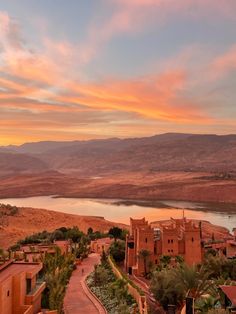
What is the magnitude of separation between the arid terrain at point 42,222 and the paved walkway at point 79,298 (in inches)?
974

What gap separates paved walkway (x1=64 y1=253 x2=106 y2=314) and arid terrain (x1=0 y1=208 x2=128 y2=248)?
24.7m

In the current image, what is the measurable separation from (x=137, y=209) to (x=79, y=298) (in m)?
57.6

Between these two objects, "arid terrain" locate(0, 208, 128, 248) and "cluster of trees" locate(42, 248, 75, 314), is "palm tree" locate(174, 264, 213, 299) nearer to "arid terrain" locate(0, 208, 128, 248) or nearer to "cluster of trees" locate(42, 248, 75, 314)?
"cluster of trees" locate(42, 248, 75, 314)

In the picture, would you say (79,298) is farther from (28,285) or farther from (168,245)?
(168,245)

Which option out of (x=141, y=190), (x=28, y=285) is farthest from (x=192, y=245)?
(x=141, y=190)

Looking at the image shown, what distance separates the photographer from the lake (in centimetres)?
6769

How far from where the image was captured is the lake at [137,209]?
222 ft

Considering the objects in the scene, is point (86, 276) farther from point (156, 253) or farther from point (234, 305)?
point (234, 305)

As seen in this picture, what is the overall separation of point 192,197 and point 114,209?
73.0 feet

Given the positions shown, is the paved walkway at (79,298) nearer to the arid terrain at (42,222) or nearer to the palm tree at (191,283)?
the palm tree at (191,283)

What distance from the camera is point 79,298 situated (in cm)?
2161

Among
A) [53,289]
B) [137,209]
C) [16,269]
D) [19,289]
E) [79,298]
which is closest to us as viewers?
[19,289]

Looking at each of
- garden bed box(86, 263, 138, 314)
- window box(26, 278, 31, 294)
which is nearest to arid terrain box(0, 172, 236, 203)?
garden bed box(86, 263, 138, 314)

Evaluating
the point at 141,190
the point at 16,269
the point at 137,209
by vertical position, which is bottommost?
the point at 137,209
